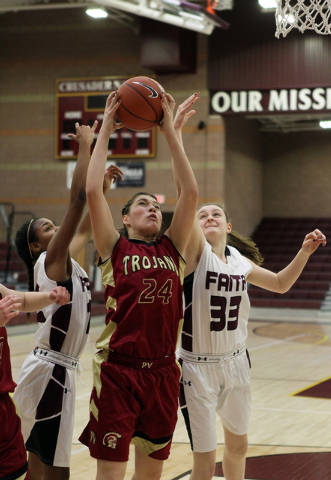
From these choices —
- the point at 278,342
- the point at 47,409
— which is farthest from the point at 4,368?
the point at 278,342

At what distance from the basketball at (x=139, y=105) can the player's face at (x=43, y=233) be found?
0.75 m

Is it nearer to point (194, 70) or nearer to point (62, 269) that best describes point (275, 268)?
point (194, 70)

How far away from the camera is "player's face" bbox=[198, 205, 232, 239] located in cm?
365

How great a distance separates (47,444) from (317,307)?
1336 centimetres

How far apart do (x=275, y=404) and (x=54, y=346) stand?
11.6 feet

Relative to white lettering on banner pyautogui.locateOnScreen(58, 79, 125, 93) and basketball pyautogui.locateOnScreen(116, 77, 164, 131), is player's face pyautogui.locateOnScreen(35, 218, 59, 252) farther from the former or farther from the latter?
white lettering on banner pyautogui.locateOnScreen(58, 79, 125, 93)

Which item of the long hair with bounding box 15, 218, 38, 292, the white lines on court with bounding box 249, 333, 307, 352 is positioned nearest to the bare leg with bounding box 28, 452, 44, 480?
the long hair with bounding box 15, 218, 38, 292

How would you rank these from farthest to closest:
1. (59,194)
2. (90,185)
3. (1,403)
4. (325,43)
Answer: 1. (59,194)
2. (325,43)
3. (90,185)
4. (1,403)

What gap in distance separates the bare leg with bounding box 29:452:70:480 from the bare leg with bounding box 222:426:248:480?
0.90 m

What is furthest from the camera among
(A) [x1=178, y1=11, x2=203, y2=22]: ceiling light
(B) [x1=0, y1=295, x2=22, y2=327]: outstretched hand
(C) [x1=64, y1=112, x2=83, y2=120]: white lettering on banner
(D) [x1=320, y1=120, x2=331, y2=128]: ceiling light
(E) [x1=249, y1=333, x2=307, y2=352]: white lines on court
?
(D) [x1=320, y1=120, x2=331, y2=128]: ceiling light

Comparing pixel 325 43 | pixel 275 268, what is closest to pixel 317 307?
pixel 275 268

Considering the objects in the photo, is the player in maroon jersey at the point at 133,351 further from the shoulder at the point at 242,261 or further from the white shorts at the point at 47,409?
the shoulder at the point at 242,261

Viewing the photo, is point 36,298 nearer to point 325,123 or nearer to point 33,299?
point 33,299

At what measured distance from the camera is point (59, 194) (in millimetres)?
16656
